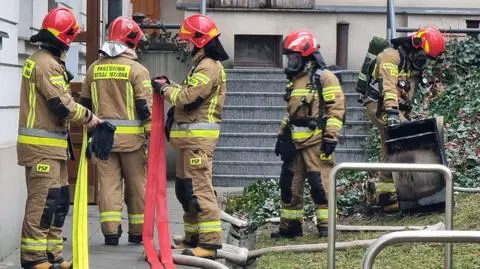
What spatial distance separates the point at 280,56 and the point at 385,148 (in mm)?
5283

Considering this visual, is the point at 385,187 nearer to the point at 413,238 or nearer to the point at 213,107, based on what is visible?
the point at 213,107

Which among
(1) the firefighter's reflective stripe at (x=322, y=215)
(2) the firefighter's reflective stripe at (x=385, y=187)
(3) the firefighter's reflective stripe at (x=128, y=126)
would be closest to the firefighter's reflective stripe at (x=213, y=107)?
(3) the firefighter's reflective stripe at (x=128, y=126)

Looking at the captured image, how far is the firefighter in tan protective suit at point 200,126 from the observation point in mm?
8805

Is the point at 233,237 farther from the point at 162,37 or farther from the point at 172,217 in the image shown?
the point at 162,37

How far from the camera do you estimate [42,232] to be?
8.13m

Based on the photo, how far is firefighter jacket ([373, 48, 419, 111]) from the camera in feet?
36.4

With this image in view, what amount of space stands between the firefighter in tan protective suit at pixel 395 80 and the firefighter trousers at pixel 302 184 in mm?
1241

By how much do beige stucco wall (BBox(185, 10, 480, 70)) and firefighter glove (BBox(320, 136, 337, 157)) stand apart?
21.3 ft

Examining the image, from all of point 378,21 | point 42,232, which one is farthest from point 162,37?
point 42,232

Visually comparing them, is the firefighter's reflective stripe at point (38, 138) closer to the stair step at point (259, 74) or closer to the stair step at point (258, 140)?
the stair step at point (258, 140)

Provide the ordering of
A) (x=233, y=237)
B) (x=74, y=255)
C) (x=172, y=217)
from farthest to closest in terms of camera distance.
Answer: (x=172, y=217) → (x=233, y=237) → (x=74, y=255)

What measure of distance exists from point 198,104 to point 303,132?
5.19 ft

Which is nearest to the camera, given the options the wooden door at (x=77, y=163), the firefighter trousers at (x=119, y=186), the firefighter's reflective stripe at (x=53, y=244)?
the firefighter's reflective stripe at (x=53, y=244)

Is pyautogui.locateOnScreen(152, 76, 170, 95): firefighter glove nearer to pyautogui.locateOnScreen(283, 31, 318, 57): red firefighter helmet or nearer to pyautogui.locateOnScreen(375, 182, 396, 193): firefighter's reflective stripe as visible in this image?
pyautogui.locateOnScreen(283, 31, 318, 57): red firefighter helmet
